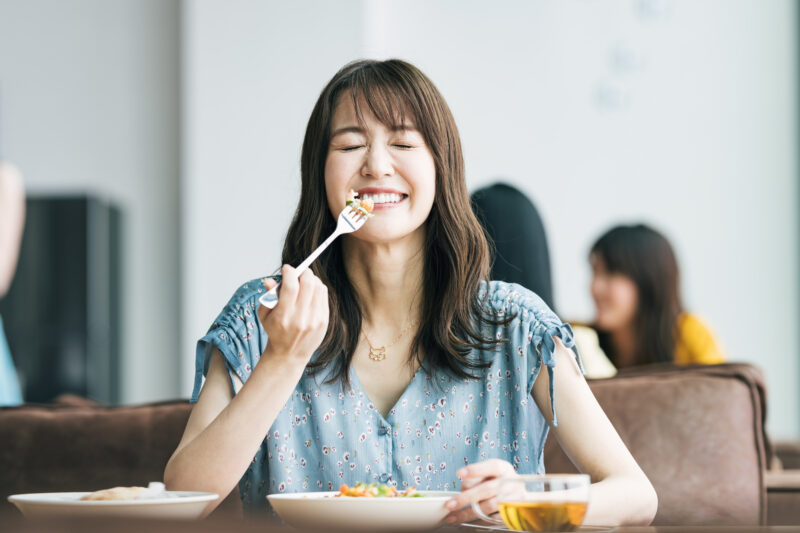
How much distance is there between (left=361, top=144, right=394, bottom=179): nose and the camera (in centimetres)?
144

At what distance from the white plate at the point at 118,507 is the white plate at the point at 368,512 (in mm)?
88

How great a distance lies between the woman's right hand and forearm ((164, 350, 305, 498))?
0.09 feet

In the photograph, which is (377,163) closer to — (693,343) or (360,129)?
(360,129)

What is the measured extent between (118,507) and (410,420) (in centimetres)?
70

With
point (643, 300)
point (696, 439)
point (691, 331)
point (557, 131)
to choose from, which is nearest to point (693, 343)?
point (691, 331)

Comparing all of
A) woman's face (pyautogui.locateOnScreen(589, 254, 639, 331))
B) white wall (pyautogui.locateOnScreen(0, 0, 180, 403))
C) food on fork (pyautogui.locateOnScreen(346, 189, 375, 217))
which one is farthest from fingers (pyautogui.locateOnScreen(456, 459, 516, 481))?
white wall (pyautogui.locateOnScreen(0, 0, 180, 403))

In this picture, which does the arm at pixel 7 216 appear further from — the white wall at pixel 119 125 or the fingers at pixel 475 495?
the white wall at pixel 119 125

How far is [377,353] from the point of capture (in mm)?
1562

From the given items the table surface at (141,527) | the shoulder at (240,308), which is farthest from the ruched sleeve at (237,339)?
the table surface at (141,527)

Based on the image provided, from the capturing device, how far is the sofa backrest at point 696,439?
69.5 inches

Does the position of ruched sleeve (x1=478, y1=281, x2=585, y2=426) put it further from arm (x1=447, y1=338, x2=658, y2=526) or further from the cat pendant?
the cat pendant

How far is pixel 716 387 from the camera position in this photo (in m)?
1.81

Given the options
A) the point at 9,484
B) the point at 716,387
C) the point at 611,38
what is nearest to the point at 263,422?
the point at 9,484

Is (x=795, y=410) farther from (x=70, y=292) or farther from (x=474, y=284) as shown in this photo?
(x=474, y=284)
